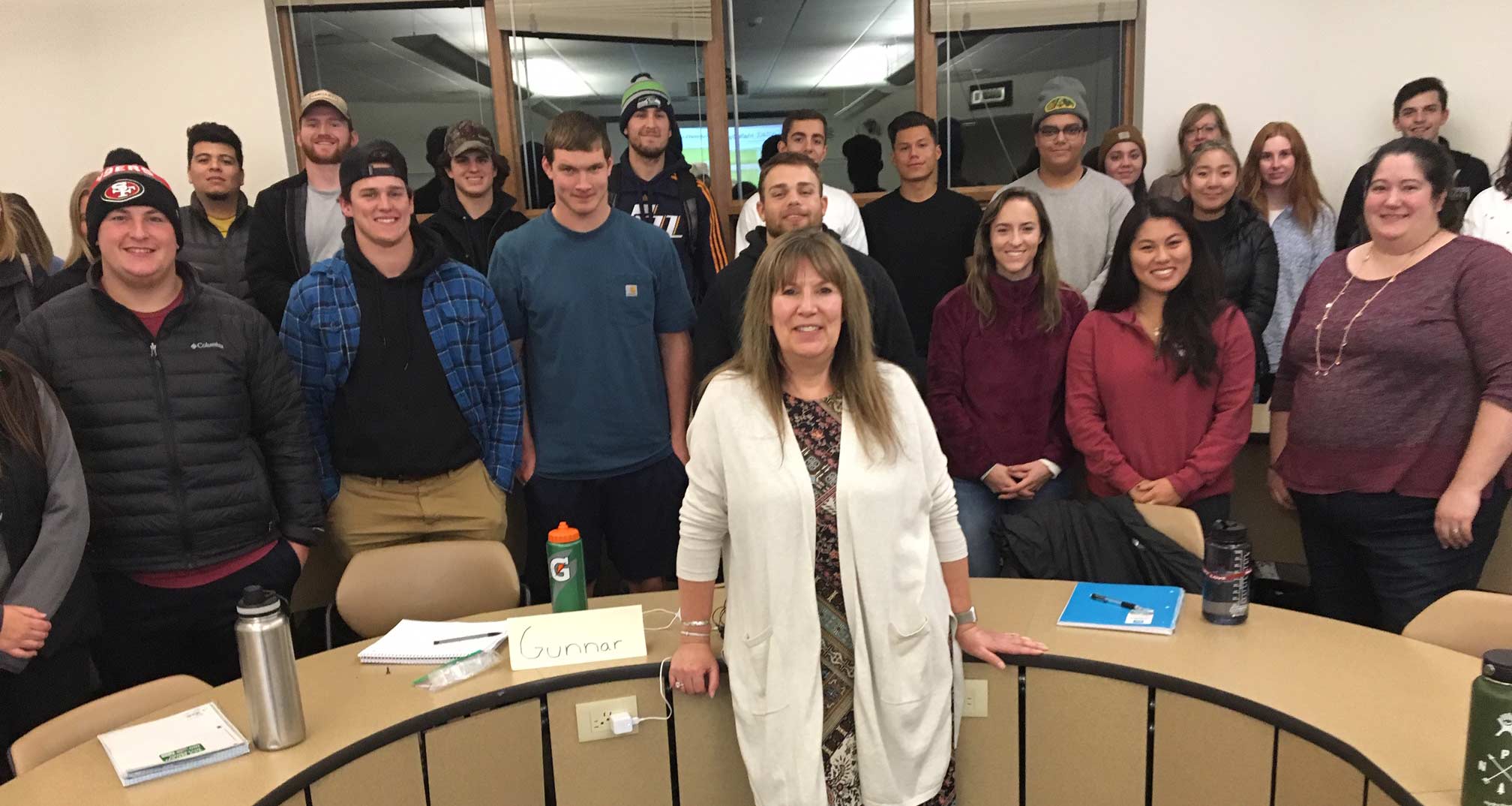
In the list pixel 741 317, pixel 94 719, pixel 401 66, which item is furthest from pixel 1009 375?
pixel 401 66

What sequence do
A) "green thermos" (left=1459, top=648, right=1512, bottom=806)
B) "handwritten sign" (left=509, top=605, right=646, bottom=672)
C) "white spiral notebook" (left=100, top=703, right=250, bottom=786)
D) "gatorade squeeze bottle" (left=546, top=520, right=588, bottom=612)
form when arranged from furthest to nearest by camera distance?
"gatorade squeeze bottle" (left=546, top=520, right=588, bottom=612), "handwritten sign" (left=509, top=605, right=646, bottom=672), "white spiral notebook" (left=100, top=703, right=250, bottom=786), "green thermos" (left=1459, top=648, right=1512, bottom=806)

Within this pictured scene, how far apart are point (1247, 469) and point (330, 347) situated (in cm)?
282

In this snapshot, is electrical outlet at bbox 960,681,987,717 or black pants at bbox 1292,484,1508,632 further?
black pants at bbox 1292,484,1508,632

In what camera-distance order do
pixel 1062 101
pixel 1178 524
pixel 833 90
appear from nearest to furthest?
pixel 1178 524, pixel 1062 101, pixel 833 90

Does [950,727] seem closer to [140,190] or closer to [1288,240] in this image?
[140,190]

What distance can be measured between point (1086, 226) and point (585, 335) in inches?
75.0

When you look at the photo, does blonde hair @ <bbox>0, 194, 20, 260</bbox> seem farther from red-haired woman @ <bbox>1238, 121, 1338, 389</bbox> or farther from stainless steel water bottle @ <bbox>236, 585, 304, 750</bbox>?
red-haired woman @ <bbox>1238, 121, 1338, 389</bbox>

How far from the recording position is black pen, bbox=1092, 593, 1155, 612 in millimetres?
1988

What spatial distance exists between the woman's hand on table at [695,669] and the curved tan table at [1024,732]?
2.8 inches

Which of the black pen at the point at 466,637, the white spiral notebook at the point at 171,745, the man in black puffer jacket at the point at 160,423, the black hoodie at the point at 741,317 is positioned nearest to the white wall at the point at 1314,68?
the black hoodie at the point at 741,317

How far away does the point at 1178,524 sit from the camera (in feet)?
7.41

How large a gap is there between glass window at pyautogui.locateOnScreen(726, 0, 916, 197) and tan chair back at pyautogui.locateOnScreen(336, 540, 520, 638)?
2.77 meters

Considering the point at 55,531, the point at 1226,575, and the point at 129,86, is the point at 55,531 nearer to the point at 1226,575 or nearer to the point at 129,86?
the point at 1226,575

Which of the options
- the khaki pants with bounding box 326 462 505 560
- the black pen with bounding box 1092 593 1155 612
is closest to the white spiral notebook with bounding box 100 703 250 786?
the khaki pants with bounding box 326 462 505 560
